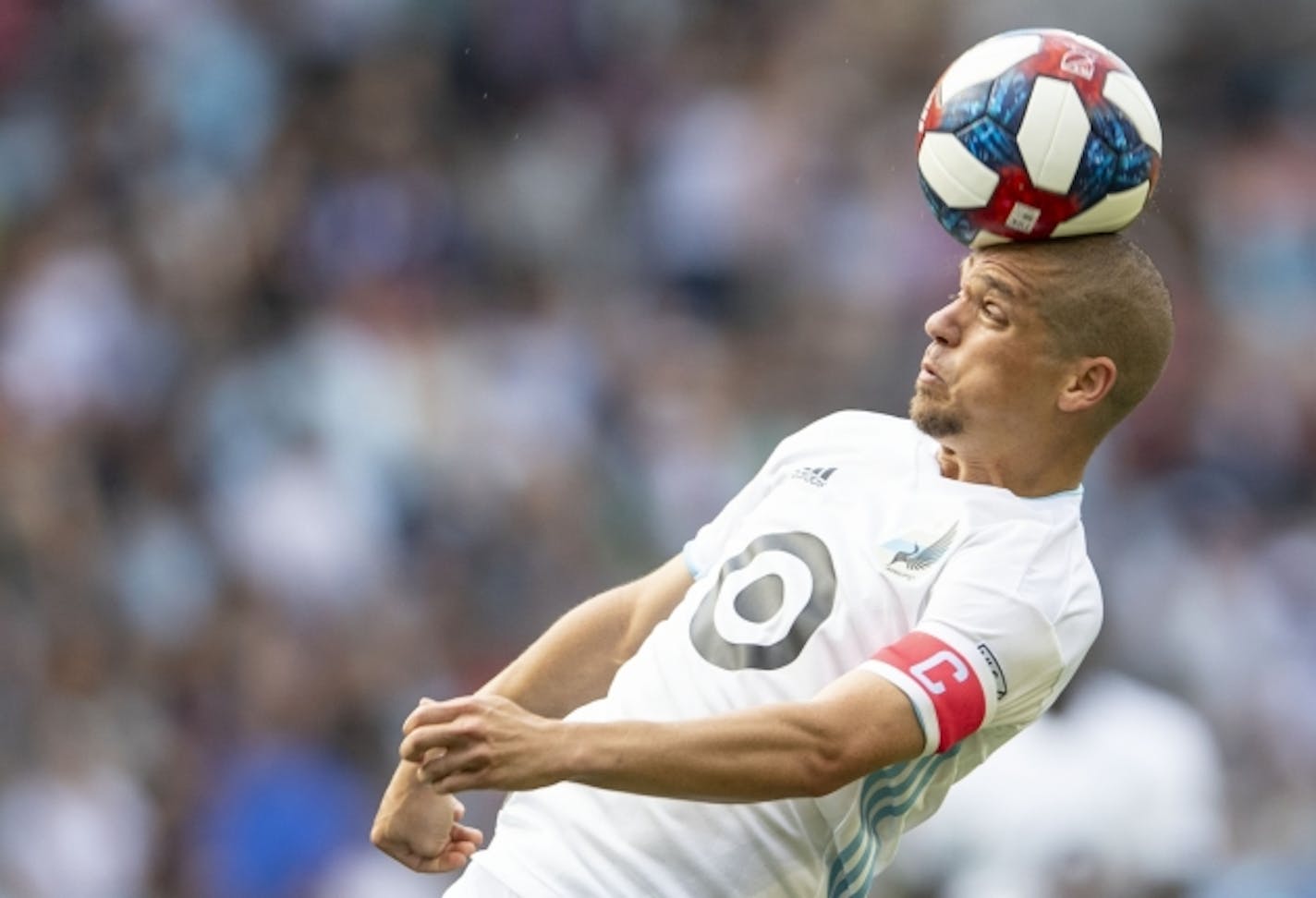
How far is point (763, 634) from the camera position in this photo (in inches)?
168

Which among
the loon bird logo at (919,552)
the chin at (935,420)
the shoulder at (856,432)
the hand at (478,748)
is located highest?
the chin at (935,420)

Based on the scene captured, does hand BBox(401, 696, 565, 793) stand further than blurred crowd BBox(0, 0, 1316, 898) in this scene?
No

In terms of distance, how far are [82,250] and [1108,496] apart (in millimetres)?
4856

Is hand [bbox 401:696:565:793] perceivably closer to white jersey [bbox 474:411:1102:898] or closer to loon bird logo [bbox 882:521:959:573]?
white jersey [bbox 474:411:1102:898]

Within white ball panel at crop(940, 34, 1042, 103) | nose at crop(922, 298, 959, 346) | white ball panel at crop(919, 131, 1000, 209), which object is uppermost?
white ball panel at crop(940, 34, 1042, 103)

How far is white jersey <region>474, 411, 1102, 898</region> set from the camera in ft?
13.5

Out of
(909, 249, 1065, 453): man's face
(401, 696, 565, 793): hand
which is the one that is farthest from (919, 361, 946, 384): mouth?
(401, 696, 565, 793): hand

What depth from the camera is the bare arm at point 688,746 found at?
3666mm

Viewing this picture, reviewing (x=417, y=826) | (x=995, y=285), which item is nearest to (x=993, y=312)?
(x=995, y=285)

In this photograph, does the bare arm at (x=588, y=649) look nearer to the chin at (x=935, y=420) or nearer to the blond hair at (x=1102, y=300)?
the chin at (x=935, y=420)

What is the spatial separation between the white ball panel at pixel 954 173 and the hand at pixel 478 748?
1.33 meters

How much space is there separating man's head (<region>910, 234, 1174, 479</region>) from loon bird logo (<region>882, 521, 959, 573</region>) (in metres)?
0.22

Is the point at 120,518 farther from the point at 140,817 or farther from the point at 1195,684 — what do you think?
the point at 1195,684

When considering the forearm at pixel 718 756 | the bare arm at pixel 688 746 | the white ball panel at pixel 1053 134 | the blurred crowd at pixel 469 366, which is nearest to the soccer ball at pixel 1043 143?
the white ball panel at pixel 1053 134
